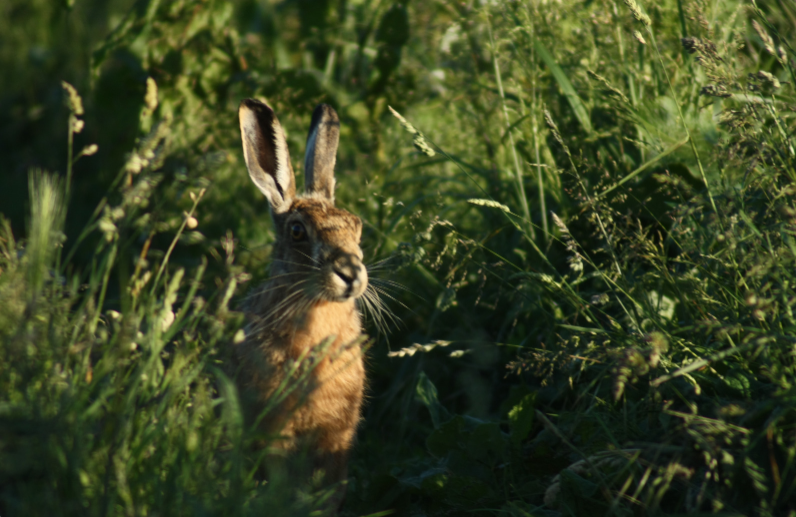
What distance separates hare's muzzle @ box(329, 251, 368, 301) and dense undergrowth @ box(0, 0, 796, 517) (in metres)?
0.18

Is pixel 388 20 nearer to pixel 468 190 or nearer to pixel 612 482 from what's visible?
pixel 468 190

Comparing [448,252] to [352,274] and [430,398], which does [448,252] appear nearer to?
[352,274]

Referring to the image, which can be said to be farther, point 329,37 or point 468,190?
point 329,37

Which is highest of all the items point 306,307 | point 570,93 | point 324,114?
point 570,93

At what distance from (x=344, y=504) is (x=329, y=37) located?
3.13m

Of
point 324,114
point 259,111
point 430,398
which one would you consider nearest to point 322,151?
point 324,114

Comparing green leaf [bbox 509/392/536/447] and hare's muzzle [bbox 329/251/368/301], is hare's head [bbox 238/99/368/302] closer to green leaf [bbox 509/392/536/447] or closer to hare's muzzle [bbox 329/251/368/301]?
hare's muzzle [bbox 329/251/368/301]

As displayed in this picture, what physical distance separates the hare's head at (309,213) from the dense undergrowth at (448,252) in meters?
0.25

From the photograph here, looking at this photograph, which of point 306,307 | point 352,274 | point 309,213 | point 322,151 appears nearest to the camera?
point 352,274

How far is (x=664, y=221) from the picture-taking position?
338cm

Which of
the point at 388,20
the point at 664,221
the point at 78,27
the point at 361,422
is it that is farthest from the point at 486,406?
the point at 78,27

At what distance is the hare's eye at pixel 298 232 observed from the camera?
3574mm

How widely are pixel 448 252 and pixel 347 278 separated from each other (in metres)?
0.47

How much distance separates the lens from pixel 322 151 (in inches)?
156
